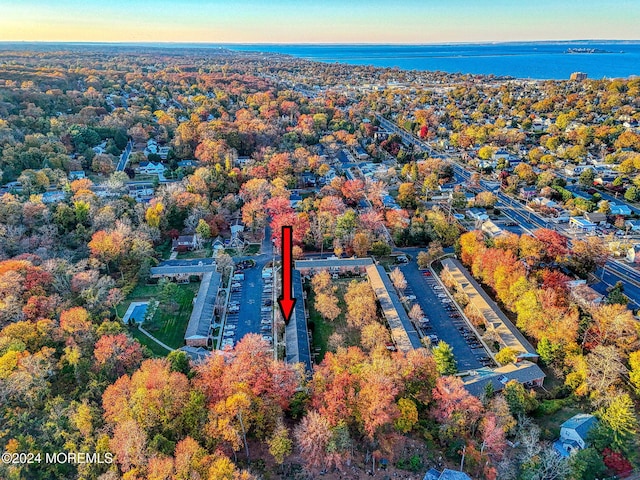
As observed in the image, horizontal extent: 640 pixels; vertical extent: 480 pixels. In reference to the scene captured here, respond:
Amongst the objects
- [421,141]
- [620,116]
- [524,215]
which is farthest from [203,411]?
[620,116]

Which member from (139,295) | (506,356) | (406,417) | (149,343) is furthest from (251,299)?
(506,356)

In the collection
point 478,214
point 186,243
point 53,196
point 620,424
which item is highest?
point 53,196

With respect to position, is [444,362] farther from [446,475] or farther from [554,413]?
[446,475]

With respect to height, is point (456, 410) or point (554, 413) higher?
point (456, 410)

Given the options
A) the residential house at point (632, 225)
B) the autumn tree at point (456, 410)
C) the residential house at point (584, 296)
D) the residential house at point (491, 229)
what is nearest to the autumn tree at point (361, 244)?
the residential house at point (491, 229)

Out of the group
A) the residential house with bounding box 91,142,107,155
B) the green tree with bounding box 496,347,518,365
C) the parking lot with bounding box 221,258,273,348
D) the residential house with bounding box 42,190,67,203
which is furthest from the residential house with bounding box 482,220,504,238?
the residential house with bounding box 91,142,107,155

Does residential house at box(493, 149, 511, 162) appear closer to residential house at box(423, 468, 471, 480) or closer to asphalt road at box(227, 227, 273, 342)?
asphalt road at box(227, 227, 273, 342)
